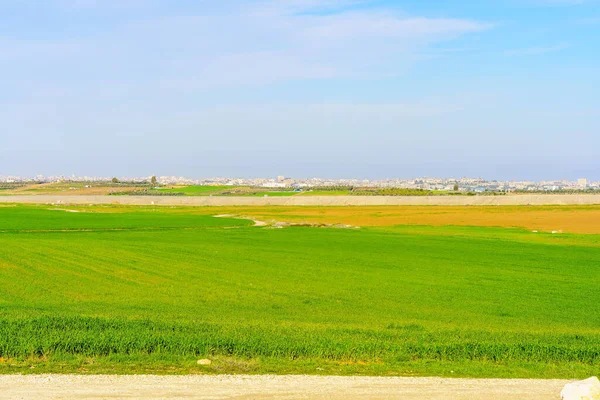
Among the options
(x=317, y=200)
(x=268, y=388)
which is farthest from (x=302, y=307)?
(x=317, y=200)

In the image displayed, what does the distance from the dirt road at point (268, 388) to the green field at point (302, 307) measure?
67cm

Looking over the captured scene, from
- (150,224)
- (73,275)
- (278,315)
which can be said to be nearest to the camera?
(278,315)

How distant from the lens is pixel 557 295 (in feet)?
92.6

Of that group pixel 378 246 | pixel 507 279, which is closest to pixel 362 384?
pixel 507 279

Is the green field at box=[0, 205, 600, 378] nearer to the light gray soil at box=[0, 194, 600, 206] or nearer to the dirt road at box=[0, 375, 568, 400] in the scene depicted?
the dirt road at box=[0, 375, 568, 400]

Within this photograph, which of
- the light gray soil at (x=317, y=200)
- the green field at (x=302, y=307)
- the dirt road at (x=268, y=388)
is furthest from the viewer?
the light gray soil at (x=317, y=200)

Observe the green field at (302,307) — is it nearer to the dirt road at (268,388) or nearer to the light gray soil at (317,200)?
the dirt road at (268,388)

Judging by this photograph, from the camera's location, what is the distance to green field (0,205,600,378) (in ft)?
49.1

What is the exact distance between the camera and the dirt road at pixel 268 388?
480 inches

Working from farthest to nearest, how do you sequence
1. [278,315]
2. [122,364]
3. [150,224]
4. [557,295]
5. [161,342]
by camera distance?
[150,224] → [557,295] → [278,315] → [161,342] → [122,364]

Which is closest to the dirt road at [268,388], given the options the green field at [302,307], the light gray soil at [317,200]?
the green field at [302,307]

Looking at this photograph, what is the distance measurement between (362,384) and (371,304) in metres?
12.6

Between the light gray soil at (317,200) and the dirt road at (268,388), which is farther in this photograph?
the light gray soil at (317,200)

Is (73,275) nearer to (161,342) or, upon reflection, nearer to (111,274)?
(111,274)
